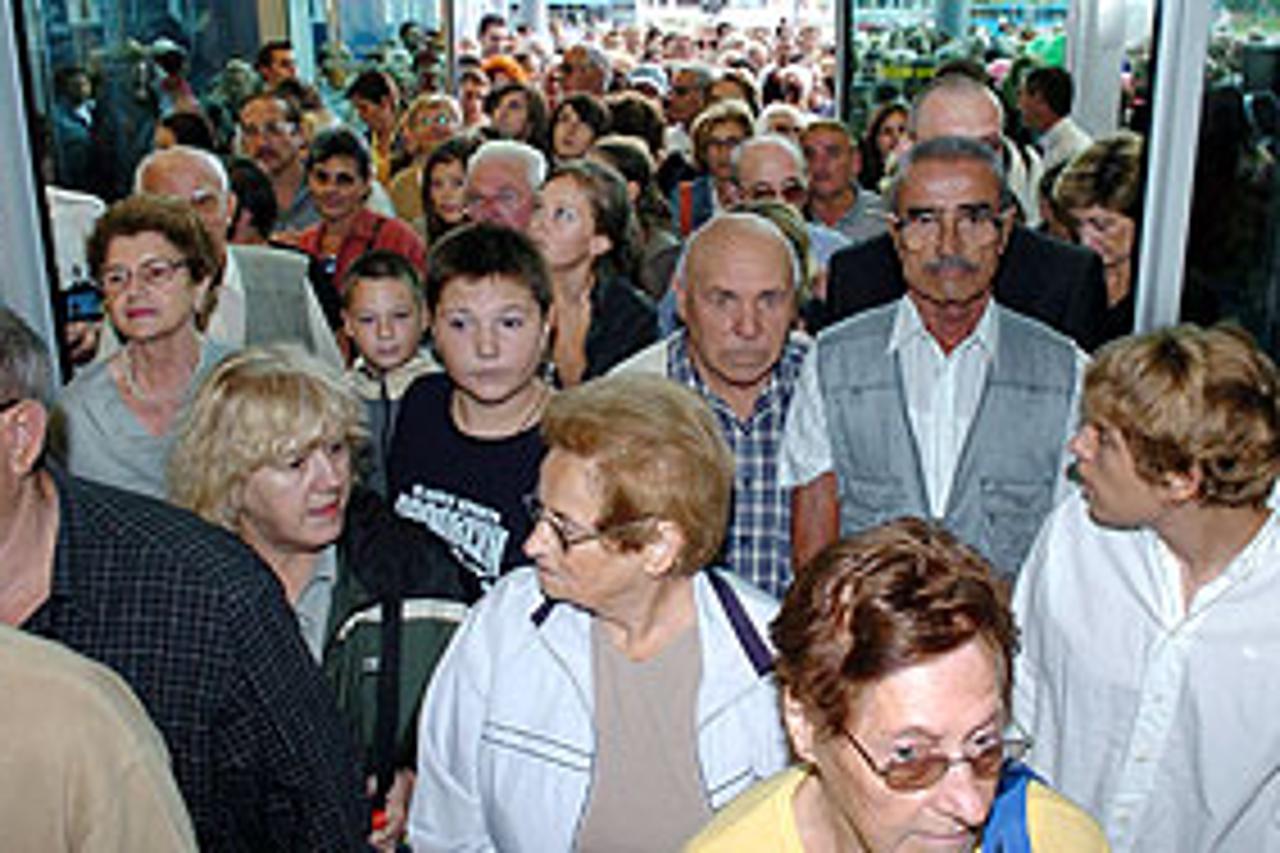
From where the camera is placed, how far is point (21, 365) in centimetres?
187

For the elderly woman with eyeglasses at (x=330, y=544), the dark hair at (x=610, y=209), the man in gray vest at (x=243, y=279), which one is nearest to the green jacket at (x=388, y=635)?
the elderly woman with eyeglasses at (x=330, y=544)

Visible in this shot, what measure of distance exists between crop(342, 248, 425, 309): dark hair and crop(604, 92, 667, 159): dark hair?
3227mm

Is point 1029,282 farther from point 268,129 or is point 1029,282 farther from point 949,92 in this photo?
point 268,129

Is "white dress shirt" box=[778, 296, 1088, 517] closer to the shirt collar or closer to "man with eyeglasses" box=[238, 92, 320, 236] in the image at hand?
the shirt collar

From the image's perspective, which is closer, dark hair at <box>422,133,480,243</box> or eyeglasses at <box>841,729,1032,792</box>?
eyeglasses at <box>841,729,1032,792</box>

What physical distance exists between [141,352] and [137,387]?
9 cm

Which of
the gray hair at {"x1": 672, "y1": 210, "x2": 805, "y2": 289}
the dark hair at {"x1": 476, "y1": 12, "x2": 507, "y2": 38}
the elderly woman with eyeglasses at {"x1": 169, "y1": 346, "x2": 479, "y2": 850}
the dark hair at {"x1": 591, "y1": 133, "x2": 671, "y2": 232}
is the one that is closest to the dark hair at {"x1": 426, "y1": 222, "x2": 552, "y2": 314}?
the gray hair at {"x1": 672, "y1": 210, "x2": 805, "y2": 289}

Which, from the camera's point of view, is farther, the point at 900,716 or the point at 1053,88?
the point at 1053,88

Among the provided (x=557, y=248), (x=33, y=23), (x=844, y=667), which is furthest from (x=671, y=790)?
(x=33, y=23)

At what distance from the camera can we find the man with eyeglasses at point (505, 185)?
4.49 m

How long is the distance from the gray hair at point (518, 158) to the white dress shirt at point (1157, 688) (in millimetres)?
2602

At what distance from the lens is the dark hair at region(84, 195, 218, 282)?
3.23 meters

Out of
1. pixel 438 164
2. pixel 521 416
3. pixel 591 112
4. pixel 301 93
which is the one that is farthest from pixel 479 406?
pixel 301 93

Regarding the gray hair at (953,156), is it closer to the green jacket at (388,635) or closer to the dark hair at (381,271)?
the green jacket at (388,635)
